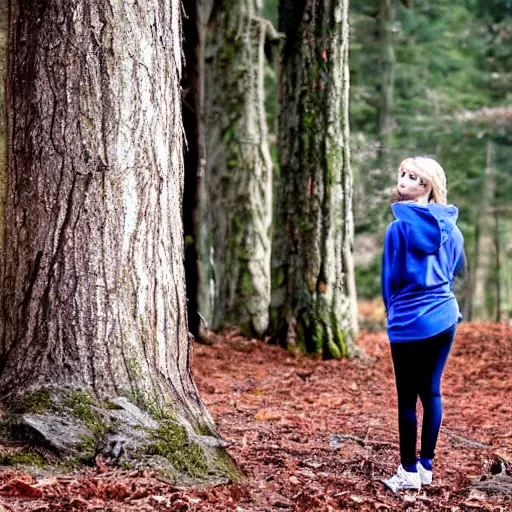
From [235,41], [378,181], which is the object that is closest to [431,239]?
[235,41]

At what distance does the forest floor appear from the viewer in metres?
3.67

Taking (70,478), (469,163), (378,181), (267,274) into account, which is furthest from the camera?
(469,163)

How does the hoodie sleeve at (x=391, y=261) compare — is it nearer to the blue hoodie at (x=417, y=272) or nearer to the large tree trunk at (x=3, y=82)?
the blue hoodie at (x=417, y=272)

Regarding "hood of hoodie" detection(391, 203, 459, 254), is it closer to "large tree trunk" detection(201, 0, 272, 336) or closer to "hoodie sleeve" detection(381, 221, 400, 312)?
"hoodie sleeve" detection(381, 221, 400, 312)

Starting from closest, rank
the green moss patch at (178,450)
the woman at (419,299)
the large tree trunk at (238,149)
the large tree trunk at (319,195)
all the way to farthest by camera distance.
A: the green moss patch at (178,450) < the woman at (419,299) < the large tree trunk at (319,195) < the large tree trunk at (238,149)

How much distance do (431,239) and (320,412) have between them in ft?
8.00

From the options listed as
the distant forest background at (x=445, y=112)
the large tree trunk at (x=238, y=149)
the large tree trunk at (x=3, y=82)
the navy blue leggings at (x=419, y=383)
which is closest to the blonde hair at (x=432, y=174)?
the navy blue leggings at (x=419, y=383)

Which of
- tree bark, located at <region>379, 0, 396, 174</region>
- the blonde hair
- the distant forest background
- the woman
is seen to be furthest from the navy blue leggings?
tree bark, located at <region>379, 0, 396, 174</region>

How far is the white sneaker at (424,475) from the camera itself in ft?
15.1

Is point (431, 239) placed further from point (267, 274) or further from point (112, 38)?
point (267, 274)

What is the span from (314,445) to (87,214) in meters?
2.25

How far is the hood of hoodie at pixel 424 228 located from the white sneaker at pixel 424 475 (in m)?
1.26

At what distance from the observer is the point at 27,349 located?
4.16 m

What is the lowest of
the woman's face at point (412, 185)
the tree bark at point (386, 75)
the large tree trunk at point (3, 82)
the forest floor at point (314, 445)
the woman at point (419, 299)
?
the forest floor at point (314, 445)
